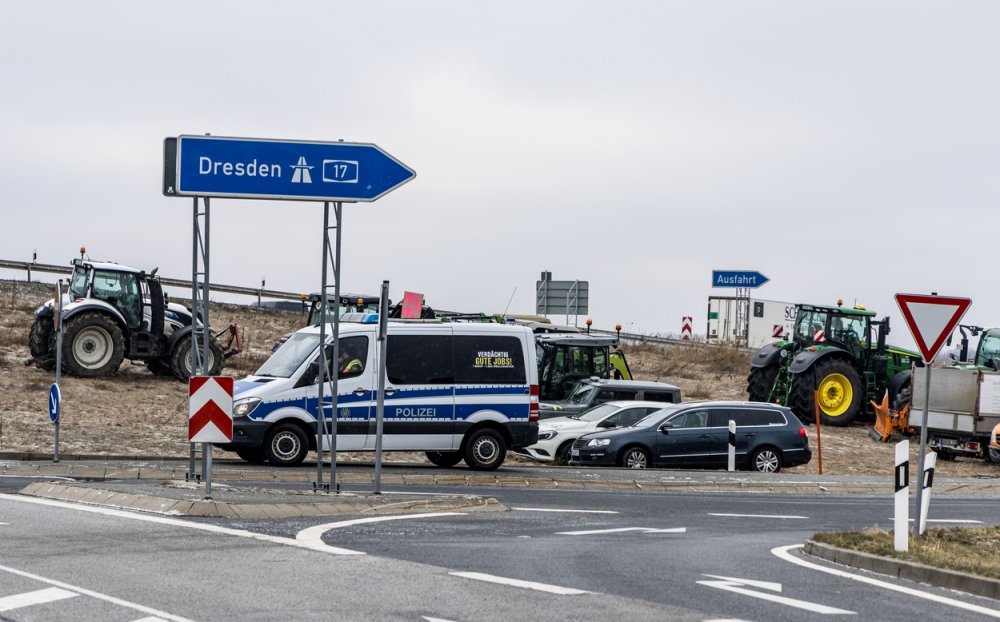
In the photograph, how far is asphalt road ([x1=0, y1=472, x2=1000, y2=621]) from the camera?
9.40 m

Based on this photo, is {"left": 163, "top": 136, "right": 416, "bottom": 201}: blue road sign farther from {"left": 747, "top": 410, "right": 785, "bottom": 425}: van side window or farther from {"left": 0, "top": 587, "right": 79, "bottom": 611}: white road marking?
{"left": 747, "top": 410, "right": 785, "bottom": 425}: van side window

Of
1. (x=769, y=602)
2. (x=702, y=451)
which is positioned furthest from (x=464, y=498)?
(x=702, y=451)

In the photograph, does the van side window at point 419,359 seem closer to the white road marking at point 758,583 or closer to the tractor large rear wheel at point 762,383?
the white road marking at point 758,583

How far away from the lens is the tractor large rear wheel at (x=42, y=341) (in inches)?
1339

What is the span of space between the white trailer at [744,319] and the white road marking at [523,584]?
46.8 m

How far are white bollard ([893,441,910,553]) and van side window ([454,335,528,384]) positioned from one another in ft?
35.3

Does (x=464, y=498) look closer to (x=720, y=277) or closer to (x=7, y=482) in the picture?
(x=7, y=482)

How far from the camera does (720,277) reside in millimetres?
52094

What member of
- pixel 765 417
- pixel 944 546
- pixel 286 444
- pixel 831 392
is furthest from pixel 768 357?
pixel 944 546

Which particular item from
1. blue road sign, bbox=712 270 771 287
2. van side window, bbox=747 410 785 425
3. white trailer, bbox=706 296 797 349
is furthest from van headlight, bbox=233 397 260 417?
white trailer, bbox=706 296 797 349

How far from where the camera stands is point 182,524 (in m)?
14.2

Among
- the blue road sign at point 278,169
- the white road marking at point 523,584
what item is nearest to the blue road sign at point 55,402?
the blue road sign at point 278,169

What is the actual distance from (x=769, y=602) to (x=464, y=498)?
26.3 feet

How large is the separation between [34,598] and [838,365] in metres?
27.9
